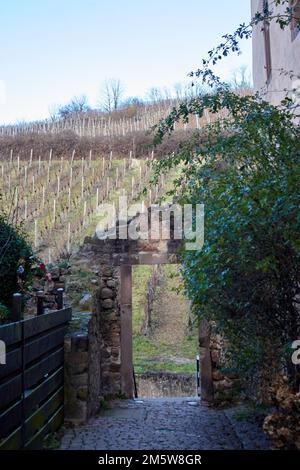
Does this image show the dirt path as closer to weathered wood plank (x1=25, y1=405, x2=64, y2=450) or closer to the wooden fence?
weathered wood plank (x1=25, y1=405, x2=64, y2=450)

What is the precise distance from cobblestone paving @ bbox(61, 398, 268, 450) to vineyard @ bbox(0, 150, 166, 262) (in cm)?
611

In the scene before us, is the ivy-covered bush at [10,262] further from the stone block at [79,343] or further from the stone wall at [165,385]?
the stone wall at [165,385]

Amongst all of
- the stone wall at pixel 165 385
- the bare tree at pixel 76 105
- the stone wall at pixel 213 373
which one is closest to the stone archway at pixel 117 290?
the stone wall at pixel 213 373

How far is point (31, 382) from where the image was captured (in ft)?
14.1

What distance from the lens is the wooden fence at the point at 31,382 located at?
3584 millimetres

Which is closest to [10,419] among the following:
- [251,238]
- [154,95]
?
[251,238]

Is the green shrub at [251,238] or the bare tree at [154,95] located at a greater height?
the bare tree at [154,95]

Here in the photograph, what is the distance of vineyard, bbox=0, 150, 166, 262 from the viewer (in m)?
14.2

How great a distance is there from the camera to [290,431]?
368cm

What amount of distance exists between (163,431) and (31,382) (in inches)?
88.8

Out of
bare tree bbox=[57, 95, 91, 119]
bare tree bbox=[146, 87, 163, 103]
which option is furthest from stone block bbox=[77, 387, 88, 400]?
bare tree bbox=[57, 95, 91, 119]

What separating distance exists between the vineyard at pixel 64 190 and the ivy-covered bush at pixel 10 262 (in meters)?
5.17

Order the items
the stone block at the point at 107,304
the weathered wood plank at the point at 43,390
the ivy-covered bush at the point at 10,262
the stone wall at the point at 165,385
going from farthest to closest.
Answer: the stone wall at the point at 165,385 → the stone block at the point at 107,304 → the ivy-covered bush at the point at 10,262 → the weathered wood plank at the point at 43,390

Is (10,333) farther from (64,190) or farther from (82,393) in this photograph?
(64,190)
